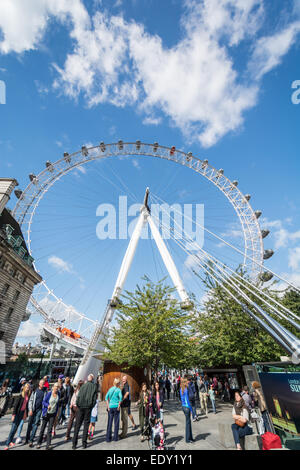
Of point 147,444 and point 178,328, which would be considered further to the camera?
point 178,328

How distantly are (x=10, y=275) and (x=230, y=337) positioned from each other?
22537mm

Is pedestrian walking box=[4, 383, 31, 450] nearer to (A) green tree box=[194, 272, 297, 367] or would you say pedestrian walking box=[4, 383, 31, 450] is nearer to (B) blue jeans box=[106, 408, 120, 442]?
(B) blue jeans box=[106, 408, 120, 442]

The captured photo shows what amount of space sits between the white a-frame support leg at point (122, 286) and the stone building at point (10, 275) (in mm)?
9960

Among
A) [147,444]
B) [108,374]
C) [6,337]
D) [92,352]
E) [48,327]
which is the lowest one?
[147,444]

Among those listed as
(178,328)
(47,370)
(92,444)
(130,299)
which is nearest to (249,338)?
(178,328)

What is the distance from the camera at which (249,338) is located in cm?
1645

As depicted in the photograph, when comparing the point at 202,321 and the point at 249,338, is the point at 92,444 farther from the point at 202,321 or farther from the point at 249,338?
the point at 202,321

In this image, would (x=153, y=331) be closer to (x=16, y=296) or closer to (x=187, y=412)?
(x=187, y=412)

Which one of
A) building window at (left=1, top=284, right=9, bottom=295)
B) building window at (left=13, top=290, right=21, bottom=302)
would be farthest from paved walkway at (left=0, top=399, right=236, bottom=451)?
building window at (left=13, top=290, right=21, bottom=302)

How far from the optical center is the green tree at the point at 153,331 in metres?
13.1

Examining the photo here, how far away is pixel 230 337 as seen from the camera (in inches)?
655

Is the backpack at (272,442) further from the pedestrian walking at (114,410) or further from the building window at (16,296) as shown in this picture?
the building window at (16,296)

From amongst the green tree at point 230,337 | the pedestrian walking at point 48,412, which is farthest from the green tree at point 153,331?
the pedestrian walking at point 48,412
